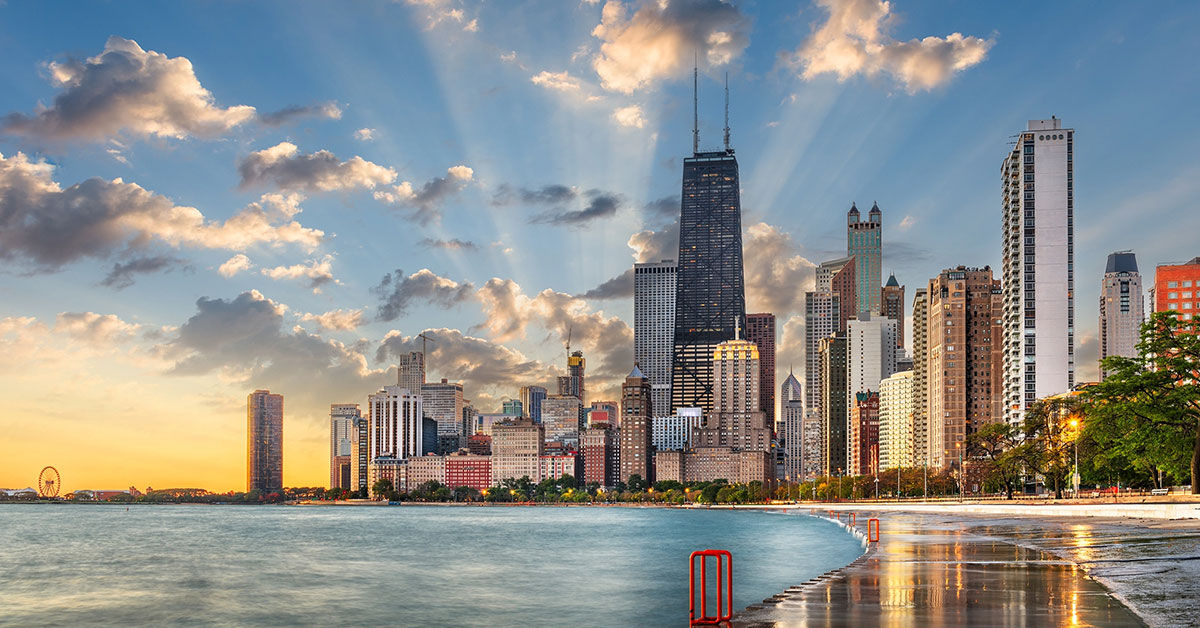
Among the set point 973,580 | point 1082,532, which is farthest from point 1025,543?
point 973,580

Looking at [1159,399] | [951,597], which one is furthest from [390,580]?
[1159,399]

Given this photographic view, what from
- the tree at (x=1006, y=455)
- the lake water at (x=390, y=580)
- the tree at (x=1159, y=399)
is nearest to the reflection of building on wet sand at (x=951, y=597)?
the lake water at (x=390, y=580)

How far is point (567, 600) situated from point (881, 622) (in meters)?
37.7

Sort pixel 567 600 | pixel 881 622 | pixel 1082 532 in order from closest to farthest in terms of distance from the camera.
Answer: pixel 881 622 < pixel 1082 532 < pixel 567 600

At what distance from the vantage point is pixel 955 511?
387 ft

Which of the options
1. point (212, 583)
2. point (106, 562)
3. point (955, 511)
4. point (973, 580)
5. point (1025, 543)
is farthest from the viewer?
point (955, 511)

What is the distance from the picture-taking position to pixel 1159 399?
78.9 meters

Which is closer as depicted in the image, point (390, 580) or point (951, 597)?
point (951, 597)

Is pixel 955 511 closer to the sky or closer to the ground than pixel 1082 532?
closer to the ground

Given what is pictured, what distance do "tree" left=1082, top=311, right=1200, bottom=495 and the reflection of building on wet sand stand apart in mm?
45475

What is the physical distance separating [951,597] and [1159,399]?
6159 centimetres

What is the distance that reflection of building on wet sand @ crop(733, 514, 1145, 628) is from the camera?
22.8 meters

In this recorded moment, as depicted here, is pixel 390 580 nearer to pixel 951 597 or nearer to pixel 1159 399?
pixel 951 597

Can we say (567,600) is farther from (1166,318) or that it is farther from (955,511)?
(955,511)
